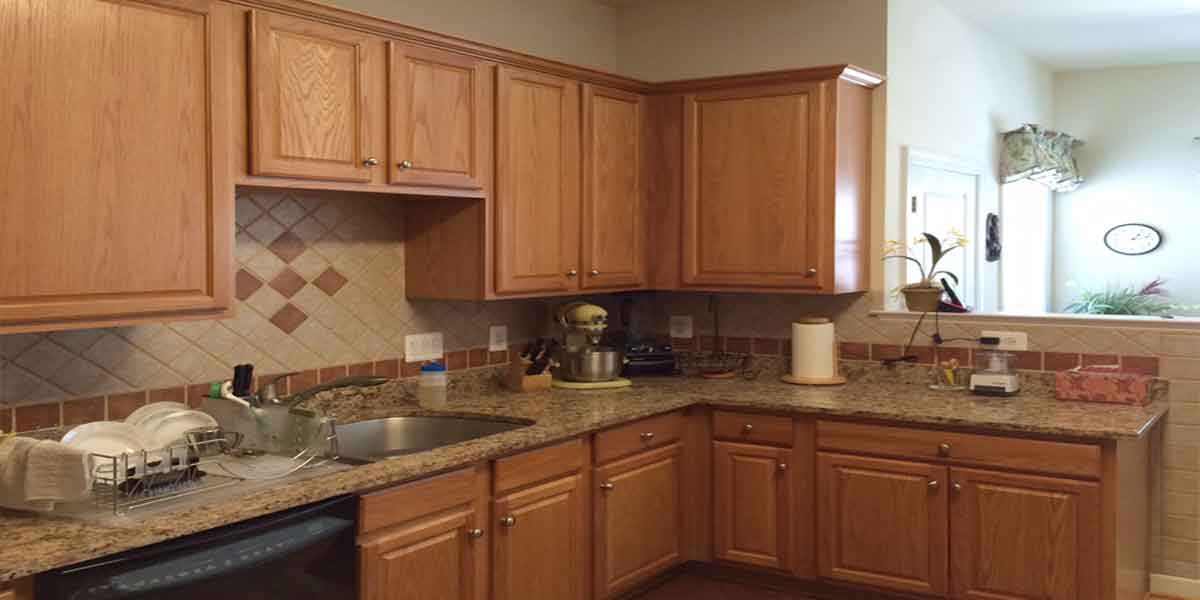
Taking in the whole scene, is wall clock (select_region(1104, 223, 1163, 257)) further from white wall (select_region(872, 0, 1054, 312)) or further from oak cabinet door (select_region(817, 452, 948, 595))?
oak cabinet door (select_region(817, 452, 948, 595))

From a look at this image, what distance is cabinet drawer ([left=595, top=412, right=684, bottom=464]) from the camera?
3.60 m

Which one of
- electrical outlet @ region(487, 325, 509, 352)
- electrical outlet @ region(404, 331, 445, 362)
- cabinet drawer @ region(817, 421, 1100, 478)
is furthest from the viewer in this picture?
electrical outlet @ region(487, 325, 509, 352)

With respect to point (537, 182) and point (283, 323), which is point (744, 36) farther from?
point (283, 323)

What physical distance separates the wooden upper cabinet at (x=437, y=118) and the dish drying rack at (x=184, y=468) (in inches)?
37.4

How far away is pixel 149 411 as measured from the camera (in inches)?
107

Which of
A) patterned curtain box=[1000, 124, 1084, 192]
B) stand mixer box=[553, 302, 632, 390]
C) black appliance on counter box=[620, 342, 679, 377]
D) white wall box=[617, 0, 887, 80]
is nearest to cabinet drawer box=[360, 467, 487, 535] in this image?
stand mixer box=[553, 302, 632, 390]

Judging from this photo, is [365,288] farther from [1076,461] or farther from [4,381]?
[1076,461]

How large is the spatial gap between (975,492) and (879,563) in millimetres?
459

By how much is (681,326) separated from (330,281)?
1884 mm

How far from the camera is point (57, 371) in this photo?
2758 mm

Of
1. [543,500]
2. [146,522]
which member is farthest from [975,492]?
[146,522]

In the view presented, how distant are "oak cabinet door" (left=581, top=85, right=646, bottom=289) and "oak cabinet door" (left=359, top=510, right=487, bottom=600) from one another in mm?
1378

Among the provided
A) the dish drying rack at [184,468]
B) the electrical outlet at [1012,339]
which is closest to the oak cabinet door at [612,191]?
the electrical outlet at [1012,339]

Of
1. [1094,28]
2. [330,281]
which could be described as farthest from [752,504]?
[1094,28]
